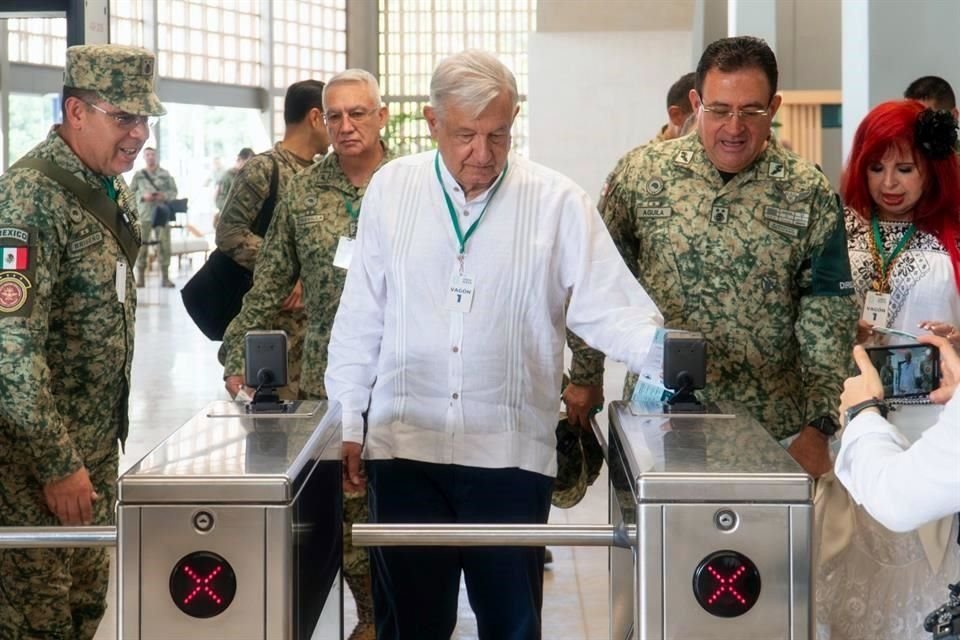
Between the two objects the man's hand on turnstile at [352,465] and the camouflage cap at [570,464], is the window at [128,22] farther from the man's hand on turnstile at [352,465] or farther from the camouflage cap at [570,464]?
the man's hand on turnstile at [352,465]

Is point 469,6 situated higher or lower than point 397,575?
higher

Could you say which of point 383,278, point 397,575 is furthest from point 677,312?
point 397,575

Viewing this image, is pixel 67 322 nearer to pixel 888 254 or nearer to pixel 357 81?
pixel 357 81

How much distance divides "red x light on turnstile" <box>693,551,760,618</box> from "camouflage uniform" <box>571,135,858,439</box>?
126 cm

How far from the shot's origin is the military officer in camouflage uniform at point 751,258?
2.94 metres

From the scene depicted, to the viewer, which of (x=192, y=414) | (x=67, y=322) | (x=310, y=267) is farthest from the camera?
(x=192, y=414)

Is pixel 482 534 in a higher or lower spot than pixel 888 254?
lower

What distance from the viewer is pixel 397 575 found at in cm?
256

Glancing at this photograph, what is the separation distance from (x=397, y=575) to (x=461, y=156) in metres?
0.80

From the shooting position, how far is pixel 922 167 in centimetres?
341

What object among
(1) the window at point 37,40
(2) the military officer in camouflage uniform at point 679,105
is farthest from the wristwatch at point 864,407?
(1) the window at point 37,40

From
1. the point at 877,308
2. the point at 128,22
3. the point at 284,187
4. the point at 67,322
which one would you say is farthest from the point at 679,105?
the point at 128,22

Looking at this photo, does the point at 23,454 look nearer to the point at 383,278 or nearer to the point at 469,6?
the point at 383,278

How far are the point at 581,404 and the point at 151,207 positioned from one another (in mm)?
13927
